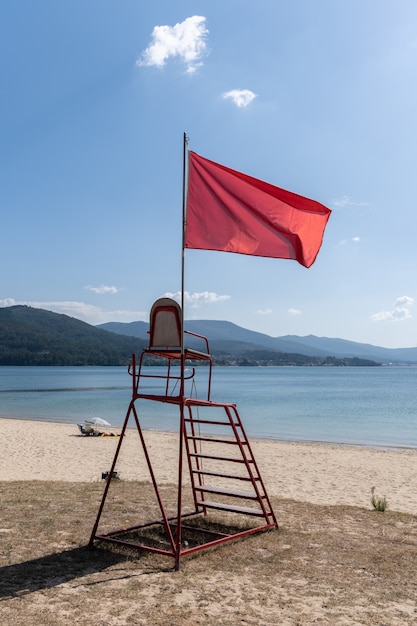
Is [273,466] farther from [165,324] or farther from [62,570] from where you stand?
[62,570]

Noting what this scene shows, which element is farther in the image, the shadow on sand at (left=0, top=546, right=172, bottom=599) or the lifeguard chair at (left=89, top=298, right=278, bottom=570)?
the lifeguard chair at (left=89, top=298, right=278, bottom=570)

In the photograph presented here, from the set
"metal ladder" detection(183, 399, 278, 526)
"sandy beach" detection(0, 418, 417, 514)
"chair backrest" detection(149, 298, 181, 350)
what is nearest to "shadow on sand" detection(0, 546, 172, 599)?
"metal ladder" detection(183, 399, 278, 526)

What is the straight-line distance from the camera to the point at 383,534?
7.63m

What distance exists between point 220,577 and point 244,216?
143 inches

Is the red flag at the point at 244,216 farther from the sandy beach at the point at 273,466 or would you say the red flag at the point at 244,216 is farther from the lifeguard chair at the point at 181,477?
the sandy beach at the point at 273,466

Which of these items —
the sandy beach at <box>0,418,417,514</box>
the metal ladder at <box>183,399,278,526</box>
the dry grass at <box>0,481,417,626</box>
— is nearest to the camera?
the dry grass at <box>0,481,417,626</box>

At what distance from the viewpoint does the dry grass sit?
4793 millimetres

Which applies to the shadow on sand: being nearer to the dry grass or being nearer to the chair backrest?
the dry grass

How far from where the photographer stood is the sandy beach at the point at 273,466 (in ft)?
41.1

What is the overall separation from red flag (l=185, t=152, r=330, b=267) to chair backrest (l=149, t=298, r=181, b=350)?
27.4 inches

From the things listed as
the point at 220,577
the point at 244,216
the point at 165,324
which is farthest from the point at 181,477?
the point at 244,216

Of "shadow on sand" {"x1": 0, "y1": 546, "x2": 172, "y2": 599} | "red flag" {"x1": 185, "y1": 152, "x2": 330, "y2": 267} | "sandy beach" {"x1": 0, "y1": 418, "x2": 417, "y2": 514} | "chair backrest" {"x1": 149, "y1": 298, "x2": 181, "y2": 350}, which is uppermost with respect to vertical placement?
"red flag" {"x1": 185, "y1": 152, "x2": 330, "y2": 267}

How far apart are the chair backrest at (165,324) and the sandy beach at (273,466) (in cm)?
607

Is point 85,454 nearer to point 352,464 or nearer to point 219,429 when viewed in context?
point 352,464
